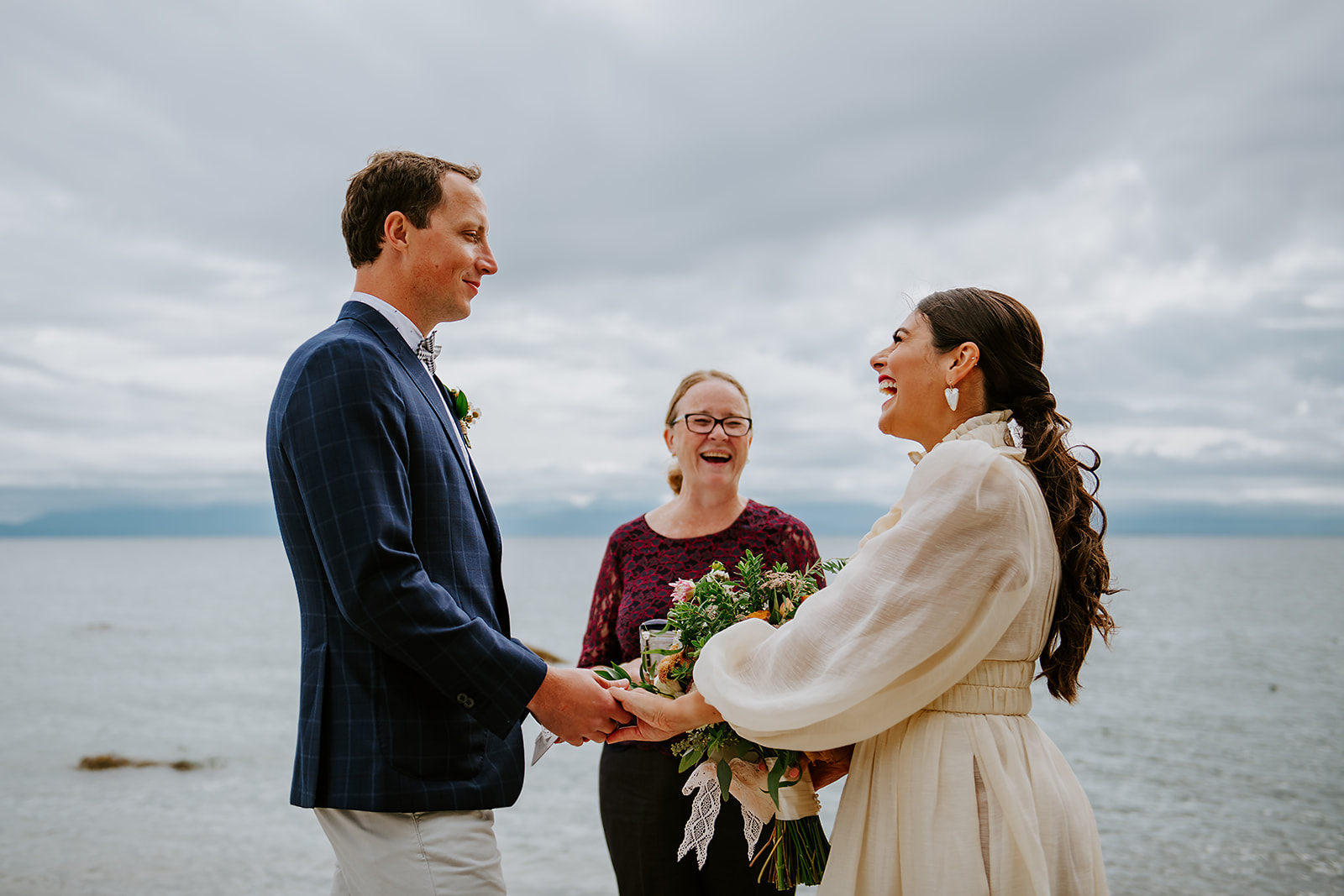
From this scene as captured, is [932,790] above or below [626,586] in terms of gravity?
below

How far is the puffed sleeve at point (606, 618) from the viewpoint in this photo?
4324 mm

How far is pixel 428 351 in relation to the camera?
289 cm

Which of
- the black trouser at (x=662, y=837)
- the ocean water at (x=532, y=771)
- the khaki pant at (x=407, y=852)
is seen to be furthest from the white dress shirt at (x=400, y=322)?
the ocean water at (x=532, y=771)

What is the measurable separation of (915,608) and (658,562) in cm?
218

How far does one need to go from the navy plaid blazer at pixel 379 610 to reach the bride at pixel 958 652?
2.10ft

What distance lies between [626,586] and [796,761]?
1.79 metres

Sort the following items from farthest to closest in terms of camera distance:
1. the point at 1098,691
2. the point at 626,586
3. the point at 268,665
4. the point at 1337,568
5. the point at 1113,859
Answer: the point at 1337,568
the point at 268,665
the point at 1098,691
the point at 1113,859
the point at 626,586

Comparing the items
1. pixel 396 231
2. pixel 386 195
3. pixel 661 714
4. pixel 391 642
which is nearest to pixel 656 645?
pixel 661 714

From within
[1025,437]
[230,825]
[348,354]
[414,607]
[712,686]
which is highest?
[348,354]

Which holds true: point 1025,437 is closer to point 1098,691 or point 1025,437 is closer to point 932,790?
point 932,790

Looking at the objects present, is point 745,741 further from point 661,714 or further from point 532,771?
point 532,771

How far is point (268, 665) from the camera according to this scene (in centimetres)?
2848

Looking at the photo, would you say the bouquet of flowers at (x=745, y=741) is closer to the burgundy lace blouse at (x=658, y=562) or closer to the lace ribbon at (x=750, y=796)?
the lace ribbon at (x=750, y=796)

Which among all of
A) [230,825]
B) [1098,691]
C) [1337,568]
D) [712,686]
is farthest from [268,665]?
[1337,568]
